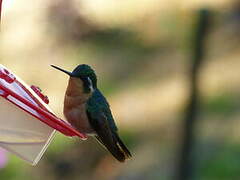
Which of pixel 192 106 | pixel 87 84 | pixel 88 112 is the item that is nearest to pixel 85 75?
pixel 87 84

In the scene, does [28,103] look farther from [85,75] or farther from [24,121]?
[85,75]

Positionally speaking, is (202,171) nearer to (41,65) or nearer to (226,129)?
(226,129)

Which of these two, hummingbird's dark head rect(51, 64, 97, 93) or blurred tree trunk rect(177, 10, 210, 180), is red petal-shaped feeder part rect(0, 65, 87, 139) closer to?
hummingbird's dark head rect(51, 64, 97, 93)

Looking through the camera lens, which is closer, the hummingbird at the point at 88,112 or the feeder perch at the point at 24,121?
the feeder perch at the point at 24,121

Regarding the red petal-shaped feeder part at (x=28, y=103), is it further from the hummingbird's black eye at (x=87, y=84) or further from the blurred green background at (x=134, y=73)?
the blurred green background at (x=134, y=73)

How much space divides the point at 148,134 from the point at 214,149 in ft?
2.49

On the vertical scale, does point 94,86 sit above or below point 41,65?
above

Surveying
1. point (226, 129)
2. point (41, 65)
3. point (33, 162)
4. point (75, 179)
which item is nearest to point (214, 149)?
point (226, 129)

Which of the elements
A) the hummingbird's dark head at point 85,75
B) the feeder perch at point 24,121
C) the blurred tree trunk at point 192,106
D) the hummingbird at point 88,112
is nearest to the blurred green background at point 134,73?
the blurred tree trunk at point 192,106

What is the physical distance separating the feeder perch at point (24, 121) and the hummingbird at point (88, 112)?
0.42 m

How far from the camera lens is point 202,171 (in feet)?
26.2

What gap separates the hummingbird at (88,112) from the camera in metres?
3.43

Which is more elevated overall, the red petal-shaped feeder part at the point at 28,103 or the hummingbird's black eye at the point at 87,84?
the red petal-shaped feeder part at the point at 28,103

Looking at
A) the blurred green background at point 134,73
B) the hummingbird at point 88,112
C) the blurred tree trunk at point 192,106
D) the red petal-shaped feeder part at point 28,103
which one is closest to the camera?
the red petal-shaped feeder part at point 28,103
